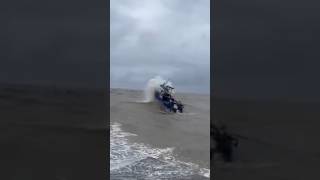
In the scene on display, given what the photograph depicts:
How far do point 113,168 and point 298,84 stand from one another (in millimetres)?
2096

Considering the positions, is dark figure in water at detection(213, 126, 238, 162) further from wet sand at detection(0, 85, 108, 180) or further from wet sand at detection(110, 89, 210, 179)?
wet sand at detection(110, 89, 210, 179)

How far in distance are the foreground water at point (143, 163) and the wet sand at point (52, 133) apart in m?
1.19

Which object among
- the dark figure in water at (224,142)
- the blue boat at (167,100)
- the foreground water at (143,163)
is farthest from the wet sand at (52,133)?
the blue boat at (167,100)

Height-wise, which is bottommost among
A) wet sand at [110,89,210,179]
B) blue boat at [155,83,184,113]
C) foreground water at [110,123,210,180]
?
foreground water at [110,123,210,180]

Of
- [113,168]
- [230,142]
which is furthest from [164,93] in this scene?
[230,142]

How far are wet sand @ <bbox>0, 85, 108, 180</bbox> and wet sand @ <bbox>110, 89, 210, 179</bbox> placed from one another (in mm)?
1307

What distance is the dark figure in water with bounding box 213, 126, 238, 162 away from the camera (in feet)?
9.63

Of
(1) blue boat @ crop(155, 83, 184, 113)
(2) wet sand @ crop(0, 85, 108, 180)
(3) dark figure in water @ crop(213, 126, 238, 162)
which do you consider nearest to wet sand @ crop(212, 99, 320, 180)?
(3) dark figure in water @ crop(213, 126, 238, 162)

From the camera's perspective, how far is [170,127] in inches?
Result: 180

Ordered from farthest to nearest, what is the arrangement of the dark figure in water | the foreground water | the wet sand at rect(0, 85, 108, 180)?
the foreground water
the dark figure in water
the wet sand at rect(0, 85, 108, 180)

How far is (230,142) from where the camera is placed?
2938mm

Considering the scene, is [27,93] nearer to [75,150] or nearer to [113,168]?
[75,150]

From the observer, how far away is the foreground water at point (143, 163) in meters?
4.02

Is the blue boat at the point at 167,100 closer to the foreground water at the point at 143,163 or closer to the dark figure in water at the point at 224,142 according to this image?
the foreground water at the point at 143,163
